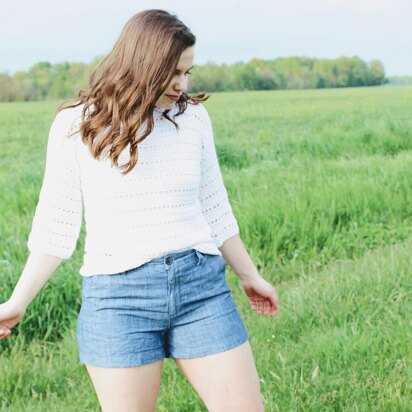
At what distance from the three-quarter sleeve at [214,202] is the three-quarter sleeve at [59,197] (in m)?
0.38

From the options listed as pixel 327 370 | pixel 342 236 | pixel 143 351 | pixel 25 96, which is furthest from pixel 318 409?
pixel 25 96

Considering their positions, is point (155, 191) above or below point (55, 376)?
above

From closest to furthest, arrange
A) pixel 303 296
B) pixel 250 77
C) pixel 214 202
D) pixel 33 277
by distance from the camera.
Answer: pixel 33 277
pixel 214 202
pixel 303 296
pixel 250 77

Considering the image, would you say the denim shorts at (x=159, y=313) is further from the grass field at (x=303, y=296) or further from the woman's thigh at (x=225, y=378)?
the grass field at (x=303, y=296)

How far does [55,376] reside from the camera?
3.86 meters

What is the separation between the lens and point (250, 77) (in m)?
34.4

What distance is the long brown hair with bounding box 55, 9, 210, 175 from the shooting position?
233 cm

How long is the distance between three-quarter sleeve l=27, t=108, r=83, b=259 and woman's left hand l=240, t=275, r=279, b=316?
568mm

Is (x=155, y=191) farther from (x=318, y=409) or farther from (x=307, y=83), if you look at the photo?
(x=307, y=83)

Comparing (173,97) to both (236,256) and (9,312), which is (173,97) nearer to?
(236,256)

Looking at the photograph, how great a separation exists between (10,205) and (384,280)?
338cm

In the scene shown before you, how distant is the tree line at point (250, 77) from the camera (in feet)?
104

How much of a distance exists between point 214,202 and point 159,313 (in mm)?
447

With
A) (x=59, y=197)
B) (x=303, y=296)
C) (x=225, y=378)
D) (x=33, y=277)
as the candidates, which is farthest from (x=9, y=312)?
(x=303, y=296)
